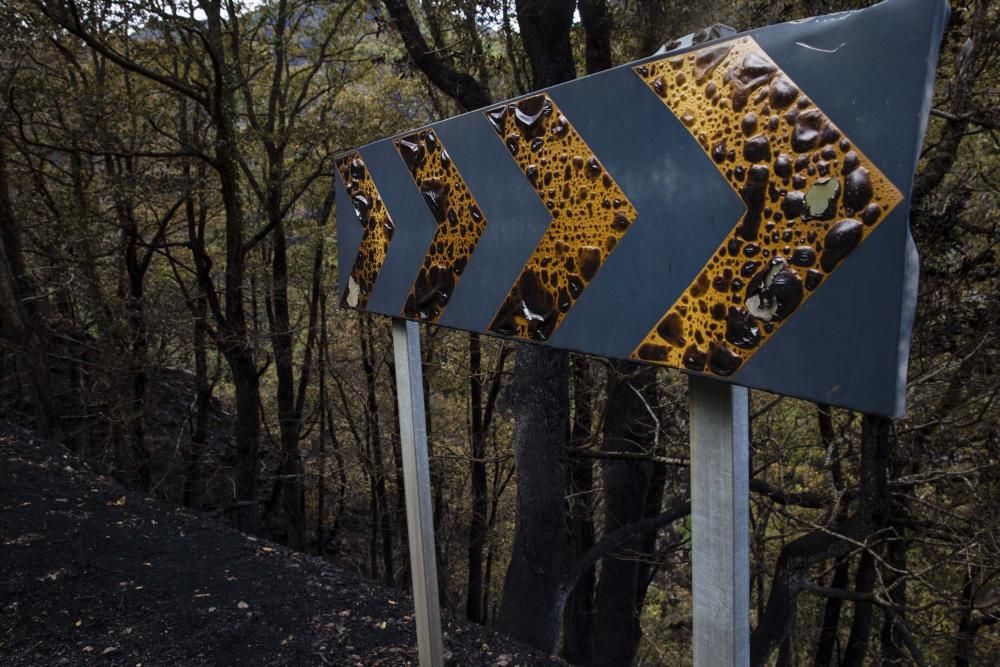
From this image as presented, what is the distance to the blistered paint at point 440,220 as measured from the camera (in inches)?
64.1

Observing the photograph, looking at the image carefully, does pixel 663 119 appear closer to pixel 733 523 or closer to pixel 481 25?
pixel 733 523

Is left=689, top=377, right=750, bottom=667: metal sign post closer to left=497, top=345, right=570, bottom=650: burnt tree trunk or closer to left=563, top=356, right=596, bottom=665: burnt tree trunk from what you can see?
left=497, top=345, right=570, bottom=650: burnt tree trunk

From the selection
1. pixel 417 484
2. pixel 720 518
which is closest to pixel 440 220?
pixel 417 484

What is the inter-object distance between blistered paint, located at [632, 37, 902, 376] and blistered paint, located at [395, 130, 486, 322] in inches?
24.6

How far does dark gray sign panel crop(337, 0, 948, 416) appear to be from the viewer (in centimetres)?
84

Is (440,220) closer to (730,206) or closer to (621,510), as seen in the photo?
(730,206)

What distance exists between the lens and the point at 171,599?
10.6ft

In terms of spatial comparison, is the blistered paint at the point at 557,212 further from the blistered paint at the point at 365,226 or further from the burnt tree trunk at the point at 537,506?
the burnt tree trunk at the point at 537,506

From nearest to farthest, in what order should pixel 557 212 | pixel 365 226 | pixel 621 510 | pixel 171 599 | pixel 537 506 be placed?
pixel 557 212, pixel 365 226, pixel 171 599, pixel 537 506, pixel 621 510

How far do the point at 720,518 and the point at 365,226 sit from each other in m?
1.40

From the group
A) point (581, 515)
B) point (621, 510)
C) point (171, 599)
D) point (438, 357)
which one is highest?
point (438, 357)

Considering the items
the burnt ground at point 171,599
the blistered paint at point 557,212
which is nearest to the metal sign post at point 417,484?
the blistered paint at point 557,212

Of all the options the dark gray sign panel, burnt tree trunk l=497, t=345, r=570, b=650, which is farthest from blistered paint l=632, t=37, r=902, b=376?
burnt tree trunk l=497, t=345, r=570, b=650

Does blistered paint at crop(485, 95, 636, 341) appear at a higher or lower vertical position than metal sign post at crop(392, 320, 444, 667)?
higher
